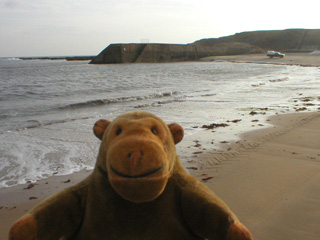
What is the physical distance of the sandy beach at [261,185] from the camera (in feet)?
10.0

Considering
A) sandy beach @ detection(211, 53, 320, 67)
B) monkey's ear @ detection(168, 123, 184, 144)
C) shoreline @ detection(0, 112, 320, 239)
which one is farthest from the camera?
sandy beach @ detection(211, 53, 320, 67)

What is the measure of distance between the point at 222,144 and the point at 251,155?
0.87m

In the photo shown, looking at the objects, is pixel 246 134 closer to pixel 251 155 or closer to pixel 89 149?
pixel 251 155

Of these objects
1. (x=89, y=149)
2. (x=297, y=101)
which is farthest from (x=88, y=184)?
(x=297, y=101)

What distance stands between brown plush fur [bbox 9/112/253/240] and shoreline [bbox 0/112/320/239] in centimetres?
136

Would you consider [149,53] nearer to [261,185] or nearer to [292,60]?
[292,60]

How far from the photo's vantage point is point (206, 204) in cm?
175

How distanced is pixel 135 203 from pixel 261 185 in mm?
2624

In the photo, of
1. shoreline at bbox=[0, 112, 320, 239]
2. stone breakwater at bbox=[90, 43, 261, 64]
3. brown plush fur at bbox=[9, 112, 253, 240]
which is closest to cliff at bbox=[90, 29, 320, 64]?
stone breakwater at bbox=[90, 43, 261, 64]

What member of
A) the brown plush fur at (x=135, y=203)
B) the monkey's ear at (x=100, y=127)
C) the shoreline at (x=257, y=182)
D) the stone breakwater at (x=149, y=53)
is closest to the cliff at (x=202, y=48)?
the stone breakwater at (x=149, y=53)

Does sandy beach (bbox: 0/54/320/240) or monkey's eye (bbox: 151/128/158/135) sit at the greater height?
monkey's eye (bbox: 151/128/158/135)

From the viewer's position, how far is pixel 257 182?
402 cm

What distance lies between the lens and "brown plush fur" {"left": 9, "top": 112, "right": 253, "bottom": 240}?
60.6 inches

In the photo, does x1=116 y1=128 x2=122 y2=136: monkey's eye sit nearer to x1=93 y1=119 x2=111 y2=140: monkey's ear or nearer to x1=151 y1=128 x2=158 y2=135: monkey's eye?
x1=151 y1=128 x2=158 y2=135: monkey's eye
